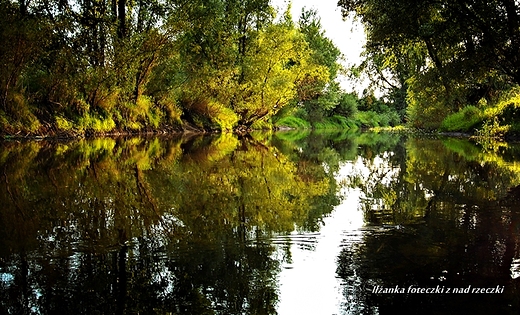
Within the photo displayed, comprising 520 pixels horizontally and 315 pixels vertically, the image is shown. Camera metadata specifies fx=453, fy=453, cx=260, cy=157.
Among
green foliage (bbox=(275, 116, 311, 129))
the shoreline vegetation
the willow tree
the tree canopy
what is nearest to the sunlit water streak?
the willow tree

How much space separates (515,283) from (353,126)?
58730 mm

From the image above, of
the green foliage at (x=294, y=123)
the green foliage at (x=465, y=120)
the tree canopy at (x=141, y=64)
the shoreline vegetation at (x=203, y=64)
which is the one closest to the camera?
the shoreline vegetation at (x=203, y=64)

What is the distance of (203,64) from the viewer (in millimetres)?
25938

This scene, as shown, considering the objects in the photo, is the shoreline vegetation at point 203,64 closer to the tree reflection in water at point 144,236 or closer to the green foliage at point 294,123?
the tree reflection in water at point 144,236

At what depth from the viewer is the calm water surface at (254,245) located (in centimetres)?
251

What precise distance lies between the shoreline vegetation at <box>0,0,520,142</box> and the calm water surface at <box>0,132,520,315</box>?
8768 mm

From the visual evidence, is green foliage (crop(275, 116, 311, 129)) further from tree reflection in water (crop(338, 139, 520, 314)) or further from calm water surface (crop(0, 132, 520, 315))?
calm water surface (crop(0, 132, 520, 315))

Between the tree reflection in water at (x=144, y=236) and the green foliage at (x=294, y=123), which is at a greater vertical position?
the green foliage at (x=294, y=123)

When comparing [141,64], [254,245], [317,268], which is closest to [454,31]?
[141,64]

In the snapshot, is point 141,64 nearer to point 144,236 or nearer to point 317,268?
point 144,236

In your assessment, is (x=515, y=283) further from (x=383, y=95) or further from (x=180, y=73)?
(x=383, y=95)

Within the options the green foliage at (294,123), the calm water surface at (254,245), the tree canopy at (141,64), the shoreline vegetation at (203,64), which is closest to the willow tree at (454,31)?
the shoreline vegetation at (203,64)

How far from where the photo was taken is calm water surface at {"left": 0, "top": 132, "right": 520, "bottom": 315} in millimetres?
2506

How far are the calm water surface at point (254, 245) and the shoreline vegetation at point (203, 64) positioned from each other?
877 centimetres
